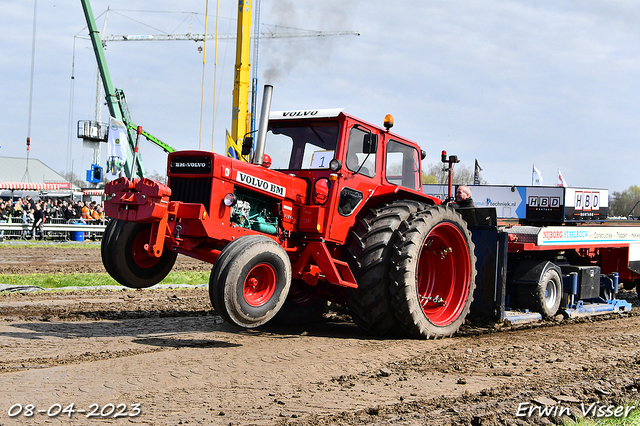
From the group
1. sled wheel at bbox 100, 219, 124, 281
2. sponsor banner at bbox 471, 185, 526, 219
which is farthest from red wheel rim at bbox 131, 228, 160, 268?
sponsor banner at bbox 471, 185, 526, 219

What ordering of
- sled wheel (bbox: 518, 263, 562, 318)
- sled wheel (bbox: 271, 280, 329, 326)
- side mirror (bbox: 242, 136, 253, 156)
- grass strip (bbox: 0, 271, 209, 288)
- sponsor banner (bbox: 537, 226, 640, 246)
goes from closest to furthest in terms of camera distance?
side mirror (bbox: 242, 136, 253, 156) → sled wheel (bbox: 271, 280, 329, 326) → sled wheel (bbox: 518, 263, 562, 318) → sponsor banner (bbox: 537, 226, 640, 246) → grass strip (bbox: 0, 271, 209, 288)

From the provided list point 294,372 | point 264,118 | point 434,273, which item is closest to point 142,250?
point 264,118

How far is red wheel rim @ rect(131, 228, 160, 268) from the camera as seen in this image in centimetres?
670

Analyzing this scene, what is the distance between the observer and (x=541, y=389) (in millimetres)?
4926

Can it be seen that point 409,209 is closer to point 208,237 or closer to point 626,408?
point 208,237

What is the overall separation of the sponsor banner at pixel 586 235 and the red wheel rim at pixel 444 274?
5.81 feet

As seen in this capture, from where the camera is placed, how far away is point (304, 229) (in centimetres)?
704

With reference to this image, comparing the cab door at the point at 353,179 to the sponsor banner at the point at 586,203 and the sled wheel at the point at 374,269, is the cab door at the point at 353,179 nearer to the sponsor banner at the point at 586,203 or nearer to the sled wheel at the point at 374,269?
the sled wheel at the point at 374,269

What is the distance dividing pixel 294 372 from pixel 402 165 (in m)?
3.59

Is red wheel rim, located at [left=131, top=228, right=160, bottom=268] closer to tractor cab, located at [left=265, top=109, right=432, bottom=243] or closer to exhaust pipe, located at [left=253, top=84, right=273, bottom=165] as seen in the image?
exhaust pipe, located at [left=253, top=84, right=273, bottom=165]

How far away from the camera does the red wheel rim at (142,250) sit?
6695 mm

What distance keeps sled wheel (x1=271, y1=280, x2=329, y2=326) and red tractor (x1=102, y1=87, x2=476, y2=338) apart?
2cm

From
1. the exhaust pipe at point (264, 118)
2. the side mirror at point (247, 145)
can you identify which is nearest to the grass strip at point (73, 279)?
the side mirror at point (247, 145)

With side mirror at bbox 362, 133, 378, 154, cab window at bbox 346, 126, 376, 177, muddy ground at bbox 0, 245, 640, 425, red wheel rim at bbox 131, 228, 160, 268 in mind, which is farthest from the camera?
cab window at bbox 346, 126, 376, 177
